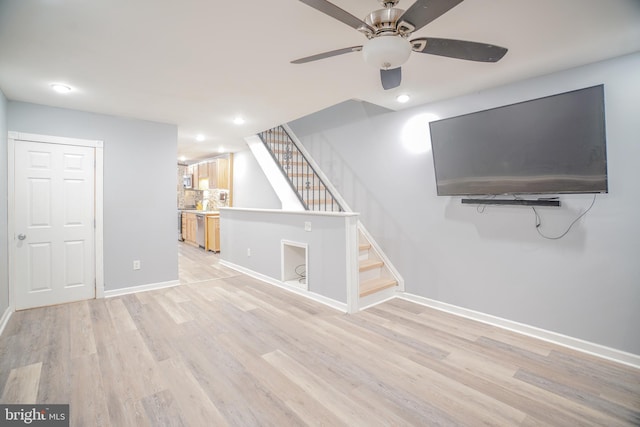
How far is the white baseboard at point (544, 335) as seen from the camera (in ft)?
7.83

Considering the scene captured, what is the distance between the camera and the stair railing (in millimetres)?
4879

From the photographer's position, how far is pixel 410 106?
143 inches

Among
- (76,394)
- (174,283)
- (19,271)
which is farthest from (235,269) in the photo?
(76,394)

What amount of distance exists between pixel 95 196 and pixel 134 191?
438 millimetres

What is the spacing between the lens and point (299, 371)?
2.24 metres

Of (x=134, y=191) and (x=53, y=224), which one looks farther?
(x=134, y=191)

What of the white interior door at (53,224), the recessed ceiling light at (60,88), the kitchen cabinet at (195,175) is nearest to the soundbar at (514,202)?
the recessed ceiling light at (60,88)

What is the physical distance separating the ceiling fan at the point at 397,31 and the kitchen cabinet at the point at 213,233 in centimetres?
597

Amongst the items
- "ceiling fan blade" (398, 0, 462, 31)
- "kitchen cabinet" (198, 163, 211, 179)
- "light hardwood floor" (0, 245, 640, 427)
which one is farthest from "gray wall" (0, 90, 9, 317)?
"kitchen cabinet" (198, 163, 211, 179)

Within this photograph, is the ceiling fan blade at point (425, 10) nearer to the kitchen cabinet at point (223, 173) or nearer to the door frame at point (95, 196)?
the door frame at point (95, 196)

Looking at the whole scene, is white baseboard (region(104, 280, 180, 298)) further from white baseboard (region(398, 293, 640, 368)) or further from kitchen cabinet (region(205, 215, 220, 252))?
white baseboard (region(398, 293, 640, 368))

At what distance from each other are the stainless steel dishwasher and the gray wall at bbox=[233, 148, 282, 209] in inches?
41.5

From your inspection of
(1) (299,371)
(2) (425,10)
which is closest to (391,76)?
(2) (425,10)

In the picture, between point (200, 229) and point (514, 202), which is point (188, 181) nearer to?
point (200, 229)
